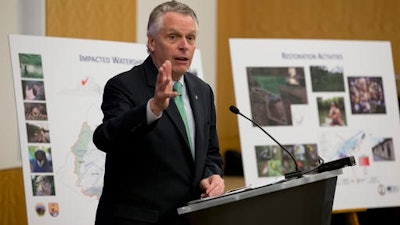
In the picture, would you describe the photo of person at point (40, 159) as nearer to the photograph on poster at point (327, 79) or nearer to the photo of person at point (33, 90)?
the photo of person at point (33, 90)

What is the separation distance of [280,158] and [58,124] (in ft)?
5.90

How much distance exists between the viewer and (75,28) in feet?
18.5

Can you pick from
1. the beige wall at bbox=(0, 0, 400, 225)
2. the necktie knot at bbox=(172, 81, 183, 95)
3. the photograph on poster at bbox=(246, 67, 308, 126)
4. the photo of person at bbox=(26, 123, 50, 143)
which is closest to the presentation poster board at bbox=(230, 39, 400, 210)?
the photograph on poster at bbox=(246, 67, 308, 126)

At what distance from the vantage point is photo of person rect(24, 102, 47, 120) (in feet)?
13.9

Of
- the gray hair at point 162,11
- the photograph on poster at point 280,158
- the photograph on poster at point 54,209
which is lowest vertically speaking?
the photograph on poster at point 54,209

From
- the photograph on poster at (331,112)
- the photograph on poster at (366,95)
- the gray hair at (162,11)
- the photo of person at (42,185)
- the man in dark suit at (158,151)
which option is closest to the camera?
the man in dark suit at (158,151)

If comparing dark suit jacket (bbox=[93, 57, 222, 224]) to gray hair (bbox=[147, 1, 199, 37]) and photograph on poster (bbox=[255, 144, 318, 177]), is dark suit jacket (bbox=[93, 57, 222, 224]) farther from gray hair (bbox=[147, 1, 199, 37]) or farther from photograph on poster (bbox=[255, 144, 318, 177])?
→ photograph on poster (bbox=[255, 144, 318, 177])

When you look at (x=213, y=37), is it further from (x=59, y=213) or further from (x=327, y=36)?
(x=59, y=213)

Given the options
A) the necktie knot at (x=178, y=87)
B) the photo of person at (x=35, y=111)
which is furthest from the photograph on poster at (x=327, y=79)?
the necktie knot at (x=178, y=87)

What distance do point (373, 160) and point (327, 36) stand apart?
2267 mm

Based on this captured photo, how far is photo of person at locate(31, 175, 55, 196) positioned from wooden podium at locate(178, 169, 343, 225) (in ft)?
6.44

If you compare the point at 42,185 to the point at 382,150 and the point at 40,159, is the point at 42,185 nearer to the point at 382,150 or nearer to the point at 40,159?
the point at 40,159

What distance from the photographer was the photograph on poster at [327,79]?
5.63m

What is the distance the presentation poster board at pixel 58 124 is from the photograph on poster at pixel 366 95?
84.1 inches
